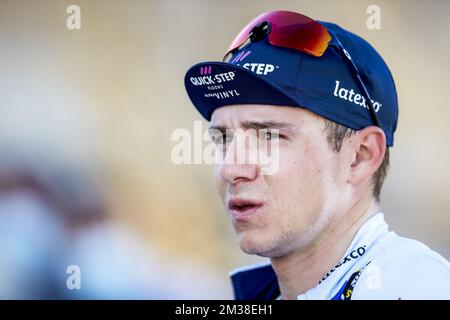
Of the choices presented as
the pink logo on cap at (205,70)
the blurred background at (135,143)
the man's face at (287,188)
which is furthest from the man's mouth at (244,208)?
the blurred background at (135,143)

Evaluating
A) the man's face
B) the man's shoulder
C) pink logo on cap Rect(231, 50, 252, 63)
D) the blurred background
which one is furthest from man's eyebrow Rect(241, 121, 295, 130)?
the blurred background

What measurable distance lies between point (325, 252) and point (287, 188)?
23cm

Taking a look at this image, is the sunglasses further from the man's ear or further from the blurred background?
the blurred background

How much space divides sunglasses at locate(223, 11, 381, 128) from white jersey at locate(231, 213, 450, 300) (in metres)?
0.36

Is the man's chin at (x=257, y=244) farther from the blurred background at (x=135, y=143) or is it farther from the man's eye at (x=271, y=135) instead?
the blurred background at (x=135, y=143)

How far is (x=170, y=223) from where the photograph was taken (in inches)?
152

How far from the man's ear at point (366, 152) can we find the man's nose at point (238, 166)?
0.99 ft

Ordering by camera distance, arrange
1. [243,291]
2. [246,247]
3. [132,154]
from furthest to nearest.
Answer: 1. [132,154]
2. [243,291]
3. [246,247]

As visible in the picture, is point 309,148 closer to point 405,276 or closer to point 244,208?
point 244,208

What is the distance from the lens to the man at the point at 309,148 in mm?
1840

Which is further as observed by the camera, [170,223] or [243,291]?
[170,223]
